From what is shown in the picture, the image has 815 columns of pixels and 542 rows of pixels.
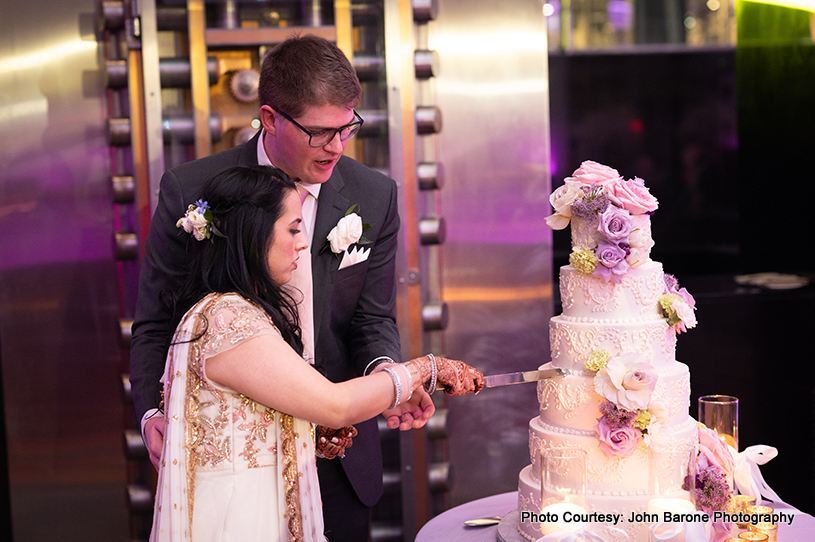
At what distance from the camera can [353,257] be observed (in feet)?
8.35

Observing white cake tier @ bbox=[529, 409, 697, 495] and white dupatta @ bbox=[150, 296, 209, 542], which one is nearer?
white dupatta @ bbox=[150, 296, 209, 542]

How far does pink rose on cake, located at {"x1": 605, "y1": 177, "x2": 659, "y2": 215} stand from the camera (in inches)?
90.7

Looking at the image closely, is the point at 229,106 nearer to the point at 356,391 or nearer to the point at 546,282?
the point at 546,282

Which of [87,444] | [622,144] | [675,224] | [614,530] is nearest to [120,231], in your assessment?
[87,444]

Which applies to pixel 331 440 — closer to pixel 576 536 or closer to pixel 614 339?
pixel 576 536

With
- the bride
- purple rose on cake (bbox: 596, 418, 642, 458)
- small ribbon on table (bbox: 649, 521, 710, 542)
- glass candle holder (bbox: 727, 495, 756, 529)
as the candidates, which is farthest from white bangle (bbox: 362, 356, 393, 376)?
glass candle holder (bbox: 727, 495, 756, 529)

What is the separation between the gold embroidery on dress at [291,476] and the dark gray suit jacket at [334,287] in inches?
21.4

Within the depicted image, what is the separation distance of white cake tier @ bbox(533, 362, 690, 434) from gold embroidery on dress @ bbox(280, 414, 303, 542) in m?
0.87

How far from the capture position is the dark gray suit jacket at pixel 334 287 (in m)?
2.37

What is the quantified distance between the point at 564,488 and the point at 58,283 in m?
2.47

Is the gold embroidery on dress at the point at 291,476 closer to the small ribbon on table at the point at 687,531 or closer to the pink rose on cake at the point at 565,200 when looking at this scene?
the small ribbon on table at the point at 687,531

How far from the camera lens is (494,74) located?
12.1ft

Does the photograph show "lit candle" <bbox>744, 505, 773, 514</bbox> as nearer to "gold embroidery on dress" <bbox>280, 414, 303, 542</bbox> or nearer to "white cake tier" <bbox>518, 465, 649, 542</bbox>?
"white cake tier" <bbox>518, 465, 649, 542</bbox>

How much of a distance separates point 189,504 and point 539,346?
2261mm
